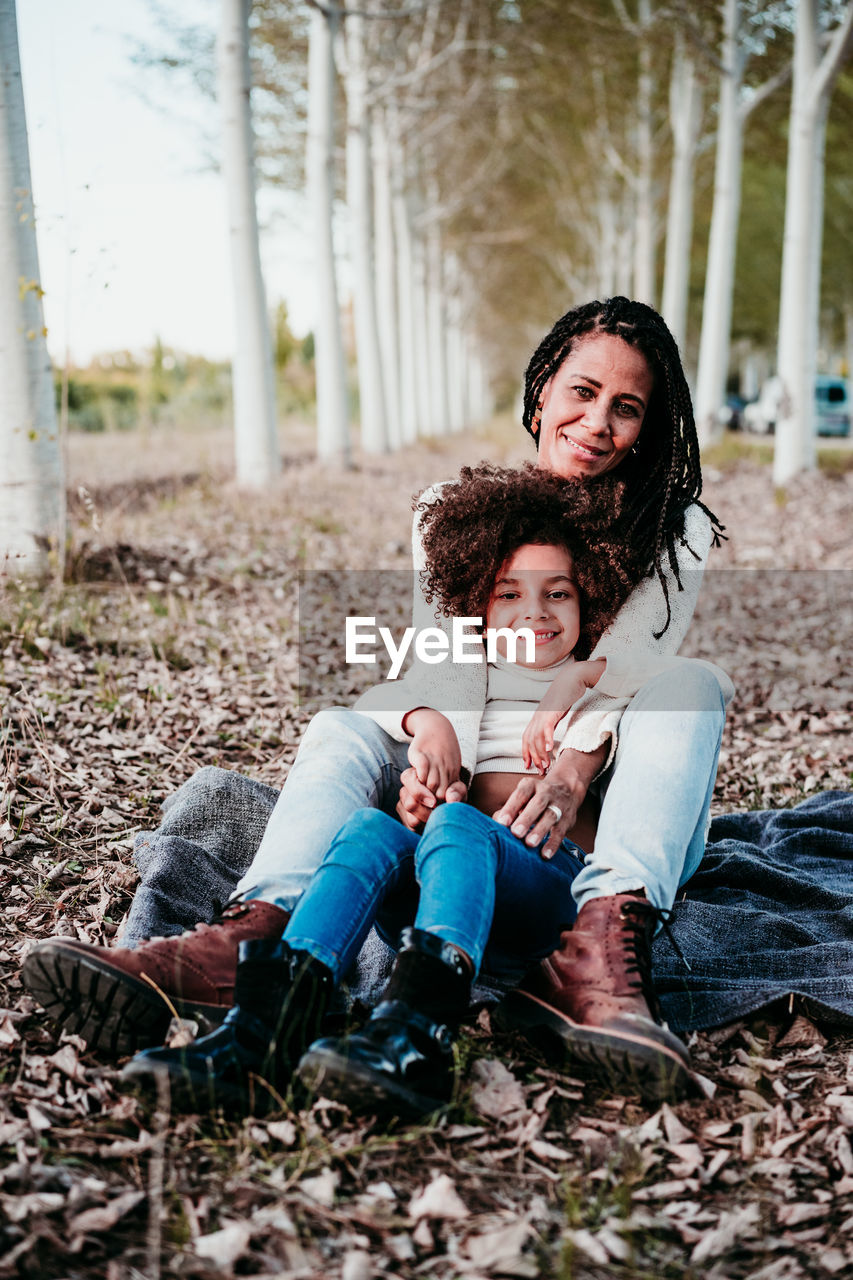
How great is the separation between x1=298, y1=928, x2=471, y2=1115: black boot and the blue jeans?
56mm

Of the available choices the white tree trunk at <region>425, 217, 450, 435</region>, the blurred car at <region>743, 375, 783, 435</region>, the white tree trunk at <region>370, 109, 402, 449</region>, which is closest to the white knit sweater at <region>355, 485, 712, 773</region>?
the white tree trunk at <region>370, 109, 402, 449</region>

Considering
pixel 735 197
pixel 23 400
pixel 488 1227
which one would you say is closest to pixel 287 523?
pixel 23 400

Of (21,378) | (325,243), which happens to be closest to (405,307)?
(325,243)

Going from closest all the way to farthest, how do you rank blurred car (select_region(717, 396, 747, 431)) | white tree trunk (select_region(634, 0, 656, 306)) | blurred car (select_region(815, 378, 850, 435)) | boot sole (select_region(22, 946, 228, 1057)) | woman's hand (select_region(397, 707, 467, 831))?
boot sole (select_region(22, 946, 228, 1057)), woman's hand (select_region(397, 707, 467, 831)), white tree trunk (select_region(634, 0, 656, 306)), blurred car (select_region(815, 378, 850, 435)), blurred car (select_region(717, 396, 747, 431))

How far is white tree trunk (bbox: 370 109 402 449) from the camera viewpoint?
1722 cm

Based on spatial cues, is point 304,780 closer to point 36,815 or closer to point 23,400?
point 36,815

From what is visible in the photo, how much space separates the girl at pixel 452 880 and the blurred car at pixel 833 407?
1113 inches

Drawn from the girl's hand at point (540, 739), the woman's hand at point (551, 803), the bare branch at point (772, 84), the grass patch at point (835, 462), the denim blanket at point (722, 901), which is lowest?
the denim blanket at point (722, 901)

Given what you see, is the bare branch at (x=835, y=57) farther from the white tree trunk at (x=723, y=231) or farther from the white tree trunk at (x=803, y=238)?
the white tree trunk at (x=723, y=231)

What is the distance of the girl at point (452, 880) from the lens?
2.04 metres

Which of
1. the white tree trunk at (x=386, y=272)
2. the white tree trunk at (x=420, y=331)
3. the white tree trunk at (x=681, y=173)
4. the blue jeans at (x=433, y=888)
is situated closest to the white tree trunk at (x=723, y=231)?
the white tree trunk at (x=681, y=173)

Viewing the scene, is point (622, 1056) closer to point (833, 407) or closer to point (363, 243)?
point (363, 243)

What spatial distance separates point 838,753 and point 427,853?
3.06m

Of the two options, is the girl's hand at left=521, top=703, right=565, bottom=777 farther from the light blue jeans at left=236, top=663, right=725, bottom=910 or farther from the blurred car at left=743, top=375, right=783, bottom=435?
the blurred car at left=743, top=375, right=783, bottom=435
